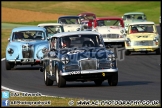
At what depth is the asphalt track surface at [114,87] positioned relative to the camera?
49.2ft

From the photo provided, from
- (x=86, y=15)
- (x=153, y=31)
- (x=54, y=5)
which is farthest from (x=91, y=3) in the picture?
(x=153, y=31)

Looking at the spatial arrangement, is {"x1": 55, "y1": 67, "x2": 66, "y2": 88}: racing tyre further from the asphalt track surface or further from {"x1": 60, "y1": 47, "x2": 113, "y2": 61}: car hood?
{"x1": 60, "y1": 47, "x2": 113, "y2": 61}: car hood

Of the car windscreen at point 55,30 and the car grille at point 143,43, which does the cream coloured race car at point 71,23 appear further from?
the car grille at point 143,43

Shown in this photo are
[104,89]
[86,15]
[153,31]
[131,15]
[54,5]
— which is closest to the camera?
[104,89]

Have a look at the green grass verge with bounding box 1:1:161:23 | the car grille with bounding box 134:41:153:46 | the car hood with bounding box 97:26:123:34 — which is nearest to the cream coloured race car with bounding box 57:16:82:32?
the car hood with bounding box 97:26:123:34

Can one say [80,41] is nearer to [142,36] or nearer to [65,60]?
[65,60]

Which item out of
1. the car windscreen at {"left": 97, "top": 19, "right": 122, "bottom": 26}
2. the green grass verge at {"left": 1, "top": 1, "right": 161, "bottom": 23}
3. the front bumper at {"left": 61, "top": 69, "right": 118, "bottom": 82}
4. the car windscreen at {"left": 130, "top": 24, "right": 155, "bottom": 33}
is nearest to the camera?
the front bumper at {"left": 61, "top": 69, "right": 118, "bottom": 82}

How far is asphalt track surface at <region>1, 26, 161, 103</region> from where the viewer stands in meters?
15.0

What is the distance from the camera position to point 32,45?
25344 mm

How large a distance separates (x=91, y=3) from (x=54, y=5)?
24.4ft

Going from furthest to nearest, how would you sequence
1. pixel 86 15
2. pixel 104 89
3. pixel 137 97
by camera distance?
pixel 86 15 < pixel 104 89 < pixel 137 97

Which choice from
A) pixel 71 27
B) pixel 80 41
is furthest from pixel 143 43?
pixel 80 41

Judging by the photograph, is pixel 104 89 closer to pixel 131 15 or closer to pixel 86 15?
pixel 131 15

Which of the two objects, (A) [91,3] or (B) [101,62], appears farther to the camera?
(A) [91,3]
